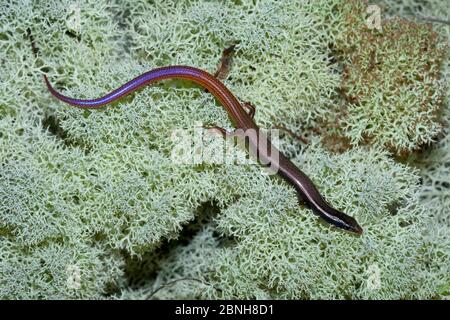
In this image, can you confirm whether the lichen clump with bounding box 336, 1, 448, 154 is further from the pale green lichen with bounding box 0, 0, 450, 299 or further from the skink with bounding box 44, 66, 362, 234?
the skink with bounding box 44, 66, 362, 234

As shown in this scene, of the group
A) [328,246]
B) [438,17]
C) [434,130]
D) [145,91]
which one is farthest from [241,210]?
[438,17]

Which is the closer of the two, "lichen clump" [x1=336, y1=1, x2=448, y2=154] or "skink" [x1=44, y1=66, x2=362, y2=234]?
"skink" [x1=44, y1=66, x2=362, y2=234]

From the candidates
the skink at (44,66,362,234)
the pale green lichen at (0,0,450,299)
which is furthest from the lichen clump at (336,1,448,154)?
the skink at (44,66,362,234)

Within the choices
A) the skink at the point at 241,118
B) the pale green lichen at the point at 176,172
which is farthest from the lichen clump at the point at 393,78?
the skink at the point at 241,118

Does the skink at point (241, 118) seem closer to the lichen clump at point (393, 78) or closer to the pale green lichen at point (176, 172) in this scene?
the pale green lichen at point (176, 172)

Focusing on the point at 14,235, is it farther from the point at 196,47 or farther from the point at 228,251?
the point at 196,47

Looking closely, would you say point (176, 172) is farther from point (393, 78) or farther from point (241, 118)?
point (393, 78)

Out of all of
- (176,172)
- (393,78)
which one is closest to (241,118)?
(176,172)

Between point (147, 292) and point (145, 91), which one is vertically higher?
point (145, 91)
